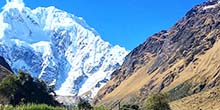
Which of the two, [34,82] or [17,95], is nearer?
[17,95]

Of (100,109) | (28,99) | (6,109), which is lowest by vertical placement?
(6,109)

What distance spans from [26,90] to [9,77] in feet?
28.6

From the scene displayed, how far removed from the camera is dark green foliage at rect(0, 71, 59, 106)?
586ft

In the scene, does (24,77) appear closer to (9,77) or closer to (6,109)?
(9,77)

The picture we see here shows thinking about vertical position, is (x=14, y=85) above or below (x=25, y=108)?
above

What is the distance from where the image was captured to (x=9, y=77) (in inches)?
7190

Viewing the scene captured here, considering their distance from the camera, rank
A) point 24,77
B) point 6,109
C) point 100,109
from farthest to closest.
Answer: point 24,77 → point 100,109 → point 6,109

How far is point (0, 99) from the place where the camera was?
589 ft

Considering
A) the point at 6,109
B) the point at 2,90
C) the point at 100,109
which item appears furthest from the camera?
the point at 2,90

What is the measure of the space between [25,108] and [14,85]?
366 feet

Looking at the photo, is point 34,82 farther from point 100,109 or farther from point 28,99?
point 100,109

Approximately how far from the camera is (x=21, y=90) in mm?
184375

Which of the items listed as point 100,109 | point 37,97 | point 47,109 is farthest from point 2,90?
point 47,109

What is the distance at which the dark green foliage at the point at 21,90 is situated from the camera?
178m
